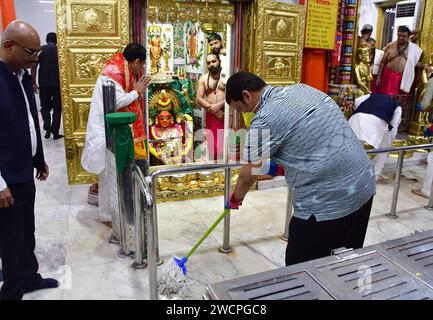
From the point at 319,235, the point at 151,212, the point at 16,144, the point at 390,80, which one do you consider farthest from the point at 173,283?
the point at 390,80

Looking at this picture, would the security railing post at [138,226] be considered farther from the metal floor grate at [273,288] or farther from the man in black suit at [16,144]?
the metal floor grate at [273,288]

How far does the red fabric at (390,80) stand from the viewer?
619 centimetres

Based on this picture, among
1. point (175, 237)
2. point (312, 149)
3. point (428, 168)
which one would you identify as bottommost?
point (175, 237)

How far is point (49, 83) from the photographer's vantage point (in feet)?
21.8

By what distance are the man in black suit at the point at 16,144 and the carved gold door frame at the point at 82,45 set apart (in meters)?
1.51

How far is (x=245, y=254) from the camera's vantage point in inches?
126

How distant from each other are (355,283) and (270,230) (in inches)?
94.1

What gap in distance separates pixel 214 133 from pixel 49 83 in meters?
3.50

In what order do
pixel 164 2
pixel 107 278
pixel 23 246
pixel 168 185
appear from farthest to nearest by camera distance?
1. pixel 168 185
2. pixel 164 2
3. pixel 107 278
4. pixel 23 246

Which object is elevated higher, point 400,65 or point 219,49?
point 219,49

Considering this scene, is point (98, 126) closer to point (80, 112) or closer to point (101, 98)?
point (101, 98)

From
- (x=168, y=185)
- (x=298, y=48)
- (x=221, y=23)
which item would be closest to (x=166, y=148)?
(x=168, y=185)

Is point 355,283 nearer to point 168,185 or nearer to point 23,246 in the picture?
point 23,246

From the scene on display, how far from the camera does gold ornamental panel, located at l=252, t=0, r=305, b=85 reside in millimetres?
4266
